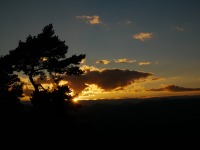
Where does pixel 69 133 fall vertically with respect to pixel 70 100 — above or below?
below

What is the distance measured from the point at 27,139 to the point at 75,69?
25.7 feet

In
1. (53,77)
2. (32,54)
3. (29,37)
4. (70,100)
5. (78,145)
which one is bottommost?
(78,145)

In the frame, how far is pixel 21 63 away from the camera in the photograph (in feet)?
78.1

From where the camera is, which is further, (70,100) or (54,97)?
(70,100)

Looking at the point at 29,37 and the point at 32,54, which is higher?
the point at 29,37

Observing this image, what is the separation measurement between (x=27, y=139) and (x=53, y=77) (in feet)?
19.5

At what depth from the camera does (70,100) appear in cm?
2509

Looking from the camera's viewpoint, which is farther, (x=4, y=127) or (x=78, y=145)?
(x=78, y=145)

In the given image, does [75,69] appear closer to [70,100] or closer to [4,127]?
[70,100]

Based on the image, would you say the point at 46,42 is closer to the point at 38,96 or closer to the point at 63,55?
the point at 63,55

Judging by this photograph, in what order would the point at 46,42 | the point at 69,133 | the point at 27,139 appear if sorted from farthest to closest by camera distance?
the point at 46,42 < the point at 69,133 < the point at 27,139

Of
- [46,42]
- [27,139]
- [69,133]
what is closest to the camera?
[27,139]

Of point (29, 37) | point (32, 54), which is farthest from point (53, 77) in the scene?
point (29, 37)

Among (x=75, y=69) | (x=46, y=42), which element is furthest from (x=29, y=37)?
(x=75, y=69)
